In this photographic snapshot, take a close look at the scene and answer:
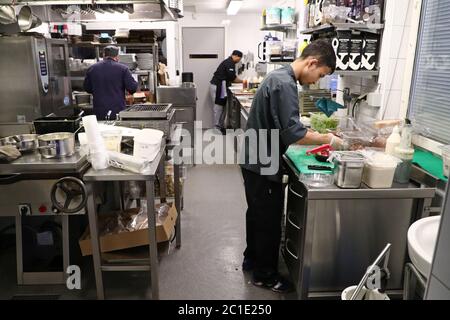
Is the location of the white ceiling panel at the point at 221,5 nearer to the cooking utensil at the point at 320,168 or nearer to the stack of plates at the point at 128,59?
the stack of plates at the point at 128,59

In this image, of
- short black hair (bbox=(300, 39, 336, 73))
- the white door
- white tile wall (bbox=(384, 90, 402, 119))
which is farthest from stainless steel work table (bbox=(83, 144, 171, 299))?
the white door

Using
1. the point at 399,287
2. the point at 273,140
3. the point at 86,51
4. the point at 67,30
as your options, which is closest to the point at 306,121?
the point at 273,140

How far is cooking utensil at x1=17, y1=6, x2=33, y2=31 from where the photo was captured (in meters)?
3.40

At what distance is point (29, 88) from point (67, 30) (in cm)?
168

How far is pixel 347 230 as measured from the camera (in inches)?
81.2

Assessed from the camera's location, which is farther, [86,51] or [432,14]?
[86,51]

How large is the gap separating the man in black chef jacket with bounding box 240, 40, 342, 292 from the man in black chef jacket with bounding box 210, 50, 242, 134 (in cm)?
502

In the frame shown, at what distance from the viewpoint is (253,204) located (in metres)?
2.38

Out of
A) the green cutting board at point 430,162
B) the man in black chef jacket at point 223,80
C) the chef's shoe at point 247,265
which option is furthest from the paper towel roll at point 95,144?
the man in black chef jacket at point 223,80

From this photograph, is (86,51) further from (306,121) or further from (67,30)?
(306,121)

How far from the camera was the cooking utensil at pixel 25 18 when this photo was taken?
3.40m

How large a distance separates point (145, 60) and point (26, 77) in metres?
2.15

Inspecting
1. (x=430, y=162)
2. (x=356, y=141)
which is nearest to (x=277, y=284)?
(x=356, y=141)
